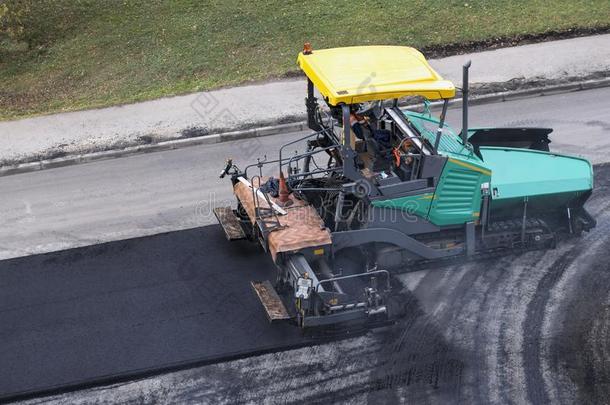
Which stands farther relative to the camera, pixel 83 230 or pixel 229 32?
pixel 229 32

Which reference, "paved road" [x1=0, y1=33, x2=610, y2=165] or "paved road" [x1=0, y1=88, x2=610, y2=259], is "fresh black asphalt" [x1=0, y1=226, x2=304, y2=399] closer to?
"paved road" [x1=0, y1=88, x2=610, y2=259]

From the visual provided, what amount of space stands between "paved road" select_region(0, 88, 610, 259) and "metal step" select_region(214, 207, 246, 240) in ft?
1.97

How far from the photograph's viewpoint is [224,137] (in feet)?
50.3

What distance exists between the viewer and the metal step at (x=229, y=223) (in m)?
11.6

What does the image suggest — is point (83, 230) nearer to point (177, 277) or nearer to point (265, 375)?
point (177, 277)

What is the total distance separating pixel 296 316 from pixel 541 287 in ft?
11.3

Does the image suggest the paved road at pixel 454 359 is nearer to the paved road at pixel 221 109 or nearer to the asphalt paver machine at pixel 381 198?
the asphalt paver machine at pixel 381 198

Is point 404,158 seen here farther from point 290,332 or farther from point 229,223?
point 229,223

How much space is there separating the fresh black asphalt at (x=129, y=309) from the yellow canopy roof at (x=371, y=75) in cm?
294

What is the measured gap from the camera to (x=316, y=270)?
10.4 metres

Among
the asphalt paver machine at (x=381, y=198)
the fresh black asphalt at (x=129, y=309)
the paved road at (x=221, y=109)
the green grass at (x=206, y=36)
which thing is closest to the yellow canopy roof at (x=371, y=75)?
the asphalt paver machine at (x=381, y=198)

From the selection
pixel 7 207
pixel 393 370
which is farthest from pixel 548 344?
pixel 7 207

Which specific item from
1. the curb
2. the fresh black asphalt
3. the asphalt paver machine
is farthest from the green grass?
the asphalt paver machine

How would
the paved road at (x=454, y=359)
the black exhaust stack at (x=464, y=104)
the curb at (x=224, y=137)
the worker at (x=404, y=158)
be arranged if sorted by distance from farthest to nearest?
1. the curb at (x=224, y=137)
2. the worker at (x=404, y=158)
3. the black exhaust stack at (x=464, y=104)
4. the paved road at (x=454, y=359)
